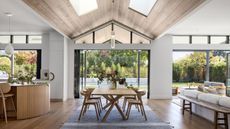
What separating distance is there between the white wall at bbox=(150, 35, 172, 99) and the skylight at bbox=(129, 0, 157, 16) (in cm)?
285

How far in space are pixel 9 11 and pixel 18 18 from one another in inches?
33.6

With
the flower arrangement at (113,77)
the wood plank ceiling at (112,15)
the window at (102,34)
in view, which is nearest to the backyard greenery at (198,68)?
the wood plank ceiling at (112,15)

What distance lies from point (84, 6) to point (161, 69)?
4547mm

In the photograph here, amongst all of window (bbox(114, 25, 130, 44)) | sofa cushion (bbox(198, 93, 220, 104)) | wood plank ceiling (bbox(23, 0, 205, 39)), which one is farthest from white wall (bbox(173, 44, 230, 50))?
sofa cushion (bbox(198, 93, 220, 104))

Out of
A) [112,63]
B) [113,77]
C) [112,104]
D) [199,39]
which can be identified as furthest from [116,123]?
[199,39]

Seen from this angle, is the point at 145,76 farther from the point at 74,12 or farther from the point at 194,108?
the point at 74,12

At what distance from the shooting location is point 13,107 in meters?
6.09

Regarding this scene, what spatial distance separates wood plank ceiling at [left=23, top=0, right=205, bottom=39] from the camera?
557 centimetres

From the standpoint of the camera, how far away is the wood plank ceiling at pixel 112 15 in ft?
18.3

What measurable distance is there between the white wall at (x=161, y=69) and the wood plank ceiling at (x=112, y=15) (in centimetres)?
68

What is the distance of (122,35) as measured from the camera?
10406mm

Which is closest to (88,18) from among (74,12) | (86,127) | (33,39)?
(74,12)

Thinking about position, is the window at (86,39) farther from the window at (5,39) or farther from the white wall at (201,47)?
the white wall at (201,47)

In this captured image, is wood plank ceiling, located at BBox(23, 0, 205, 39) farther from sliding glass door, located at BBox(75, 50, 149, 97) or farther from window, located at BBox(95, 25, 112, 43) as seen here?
sliding glass door, located at BBox(75, 50, 149, 97)
